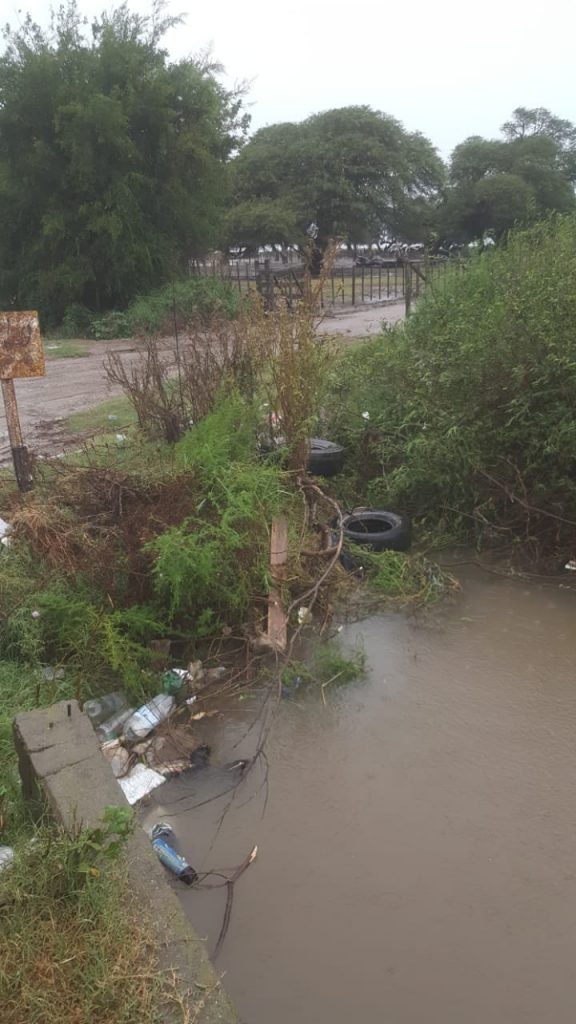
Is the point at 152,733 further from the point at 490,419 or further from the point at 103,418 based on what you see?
the point at 103,418

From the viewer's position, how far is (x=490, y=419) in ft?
16.6

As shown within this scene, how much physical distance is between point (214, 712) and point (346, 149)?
3651 centimetres

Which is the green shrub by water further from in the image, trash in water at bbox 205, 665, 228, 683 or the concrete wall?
the concrete wall

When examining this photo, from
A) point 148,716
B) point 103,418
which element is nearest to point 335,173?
point 103,418

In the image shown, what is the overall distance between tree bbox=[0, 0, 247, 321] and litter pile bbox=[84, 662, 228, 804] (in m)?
14.0

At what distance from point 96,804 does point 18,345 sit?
3426 mm

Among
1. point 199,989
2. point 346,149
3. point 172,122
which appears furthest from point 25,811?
point 346,149

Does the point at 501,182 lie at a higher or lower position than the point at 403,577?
higher

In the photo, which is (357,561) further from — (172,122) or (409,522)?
(172,122)

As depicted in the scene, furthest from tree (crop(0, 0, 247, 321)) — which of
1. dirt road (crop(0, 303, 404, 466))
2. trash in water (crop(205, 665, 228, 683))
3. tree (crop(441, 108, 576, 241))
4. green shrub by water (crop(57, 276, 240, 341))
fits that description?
tree (crop(441, 108, 576, 241))

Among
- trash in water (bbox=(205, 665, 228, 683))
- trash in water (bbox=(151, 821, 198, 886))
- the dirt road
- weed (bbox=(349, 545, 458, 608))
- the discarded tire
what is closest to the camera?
trash in water (bbox=(151, 821, 198, 886))

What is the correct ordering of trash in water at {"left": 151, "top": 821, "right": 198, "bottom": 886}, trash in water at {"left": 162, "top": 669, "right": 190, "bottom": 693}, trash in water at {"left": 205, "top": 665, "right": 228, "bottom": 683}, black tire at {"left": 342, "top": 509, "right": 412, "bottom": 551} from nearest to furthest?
trash in water at {"left": 151, "top": 821, "right": 198, "bottom": 886} → trash in water at {"left": 162, "top": 669, "right": 190, "bottom": 693} → trash in water at {"left": 205, "top": 665, "right": 228, "bottom": 683} → black tire at {"left": 342, "top": 509, "right": 412, "bottom": 551}

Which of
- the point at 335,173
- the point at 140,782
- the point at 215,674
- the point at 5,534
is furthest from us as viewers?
the point at 335,173

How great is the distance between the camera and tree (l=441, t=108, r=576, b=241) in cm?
3556
